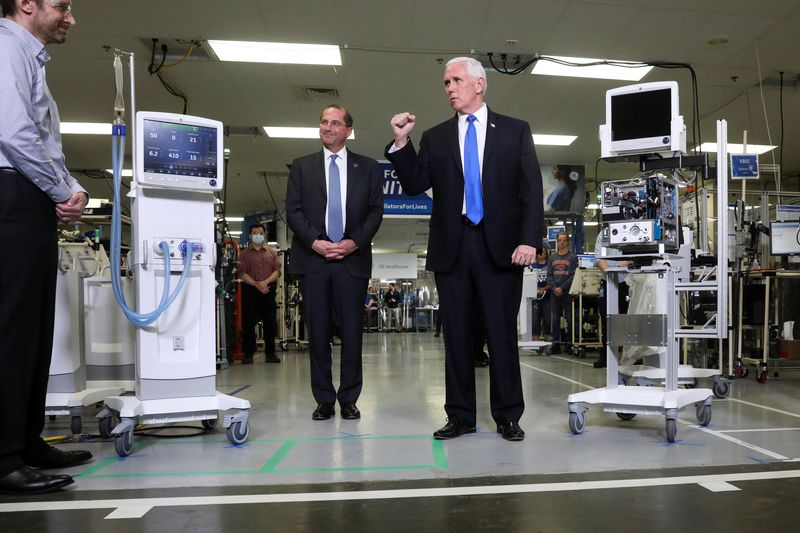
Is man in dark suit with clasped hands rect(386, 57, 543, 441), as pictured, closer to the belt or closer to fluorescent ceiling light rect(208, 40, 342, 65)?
the belt

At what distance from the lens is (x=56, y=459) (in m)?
2.14

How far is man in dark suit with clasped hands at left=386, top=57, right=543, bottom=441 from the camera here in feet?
8.31

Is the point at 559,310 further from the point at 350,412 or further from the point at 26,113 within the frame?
the point at 26,113

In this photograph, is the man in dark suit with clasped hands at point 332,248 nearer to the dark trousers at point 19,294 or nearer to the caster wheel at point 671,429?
the dark trousers at point 19,294

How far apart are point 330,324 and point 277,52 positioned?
459 cm

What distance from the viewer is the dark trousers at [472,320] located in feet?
8.39

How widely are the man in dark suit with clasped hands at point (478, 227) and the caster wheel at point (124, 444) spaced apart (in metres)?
1.26

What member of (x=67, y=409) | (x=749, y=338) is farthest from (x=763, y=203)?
(x=67, y=409)

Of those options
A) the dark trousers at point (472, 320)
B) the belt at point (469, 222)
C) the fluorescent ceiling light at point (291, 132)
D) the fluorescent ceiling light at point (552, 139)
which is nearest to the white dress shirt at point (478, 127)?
the belt at point (469, 222)

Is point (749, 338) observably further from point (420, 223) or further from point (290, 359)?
point (420, 223)

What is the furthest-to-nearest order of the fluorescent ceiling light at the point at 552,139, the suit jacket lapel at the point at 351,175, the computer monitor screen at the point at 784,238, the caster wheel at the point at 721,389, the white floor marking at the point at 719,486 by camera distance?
1. the fluorescent ceiling light at the point at 552,139
2. the computer monitor screen at the point at 784,238
3. the caster wheel at the point at 721,389
4. the suit jacket lapel at the point at 351,175
5. the white floor marking at the point at 719,486

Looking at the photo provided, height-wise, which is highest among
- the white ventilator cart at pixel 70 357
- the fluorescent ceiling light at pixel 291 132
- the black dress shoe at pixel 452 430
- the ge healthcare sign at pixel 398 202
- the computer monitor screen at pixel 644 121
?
the fluorescent ceiling light at pixel 291 132

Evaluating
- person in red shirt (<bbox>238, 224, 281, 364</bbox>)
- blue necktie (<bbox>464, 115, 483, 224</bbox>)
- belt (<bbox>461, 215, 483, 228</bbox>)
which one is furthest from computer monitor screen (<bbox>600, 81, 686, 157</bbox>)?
person in red shirt (<bbox>238, 224, 281, 364</bbox>)

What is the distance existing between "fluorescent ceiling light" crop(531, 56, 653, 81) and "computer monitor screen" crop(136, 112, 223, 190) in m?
5.14
